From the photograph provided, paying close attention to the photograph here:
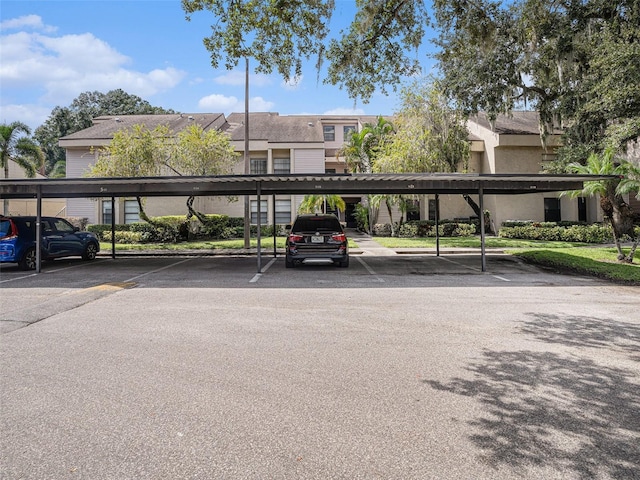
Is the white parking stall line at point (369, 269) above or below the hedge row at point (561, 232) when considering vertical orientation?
below

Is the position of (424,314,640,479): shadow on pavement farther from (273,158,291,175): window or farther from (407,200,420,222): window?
(273,158,291,175): window

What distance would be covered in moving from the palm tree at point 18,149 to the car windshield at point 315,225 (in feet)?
66.5

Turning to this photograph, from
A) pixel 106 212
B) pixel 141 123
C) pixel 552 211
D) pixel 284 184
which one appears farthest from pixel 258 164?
pixel 552 211

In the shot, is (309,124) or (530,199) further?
(309,124)

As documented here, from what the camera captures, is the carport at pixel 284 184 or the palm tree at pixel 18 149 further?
the palm tree at pixel 18 149

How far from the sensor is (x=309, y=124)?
105ft

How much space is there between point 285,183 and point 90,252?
8559 mm

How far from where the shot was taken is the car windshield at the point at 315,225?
13148 millimetres

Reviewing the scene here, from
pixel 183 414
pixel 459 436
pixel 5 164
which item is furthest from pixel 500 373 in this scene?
pixel 5 164

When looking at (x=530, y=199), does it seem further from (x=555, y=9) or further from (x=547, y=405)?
(x=547, y=405)

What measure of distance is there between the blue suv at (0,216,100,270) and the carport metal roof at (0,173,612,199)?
1.07 m

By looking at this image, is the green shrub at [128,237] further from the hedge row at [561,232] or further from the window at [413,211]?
the hedge row at [561,232]

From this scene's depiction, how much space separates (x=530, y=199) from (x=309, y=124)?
51.7ft

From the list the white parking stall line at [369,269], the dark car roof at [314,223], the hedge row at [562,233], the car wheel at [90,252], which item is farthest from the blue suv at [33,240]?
the hedge row at [562,233]
